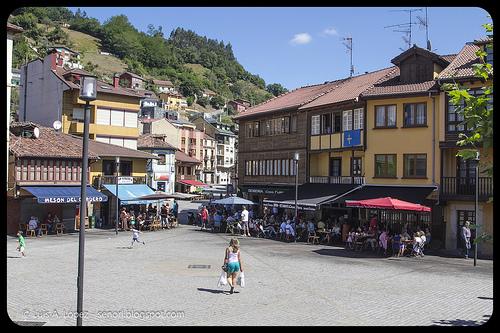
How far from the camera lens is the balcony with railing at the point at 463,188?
28.8m

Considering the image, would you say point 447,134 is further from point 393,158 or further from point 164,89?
point 164,89

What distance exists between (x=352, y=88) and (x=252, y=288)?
988 inches

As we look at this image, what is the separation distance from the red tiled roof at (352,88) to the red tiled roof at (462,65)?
542 centimetres

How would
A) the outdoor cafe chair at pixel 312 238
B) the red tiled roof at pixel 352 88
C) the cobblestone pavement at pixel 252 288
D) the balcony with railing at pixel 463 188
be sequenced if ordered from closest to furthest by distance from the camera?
1. the cobblestone pavement at pixel 252 288
2. the balcony with railing at pixel 463 188
3. the outdoor cafe chair at pixel 312 238
4. the red tiled roof at pixel 352 88

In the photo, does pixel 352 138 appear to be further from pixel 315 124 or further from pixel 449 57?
pixel 449 57

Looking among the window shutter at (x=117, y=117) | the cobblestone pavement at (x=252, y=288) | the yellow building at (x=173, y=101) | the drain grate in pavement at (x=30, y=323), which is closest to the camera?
the drain grate in pavement at (x=30, y=323)

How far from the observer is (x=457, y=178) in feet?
99.2

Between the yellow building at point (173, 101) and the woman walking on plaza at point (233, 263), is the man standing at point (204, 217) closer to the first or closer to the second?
the woman walking on plaza at point (233, 263)

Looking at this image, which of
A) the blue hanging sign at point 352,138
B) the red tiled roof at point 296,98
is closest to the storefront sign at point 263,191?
the red tiled roof at point 296,98

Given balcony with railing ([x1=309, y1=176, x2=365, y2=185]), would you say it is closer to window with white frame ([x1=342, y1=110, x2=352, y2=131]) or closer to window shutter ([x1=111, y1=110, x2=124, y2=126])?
window with white frame ([x1=342, y1=110, x2=352, y2=131])

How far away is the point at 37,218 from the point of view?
35.2 meters

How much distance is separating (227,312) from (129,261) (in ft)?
33.5

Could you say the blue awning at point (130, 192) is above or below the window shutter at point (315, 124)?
below
